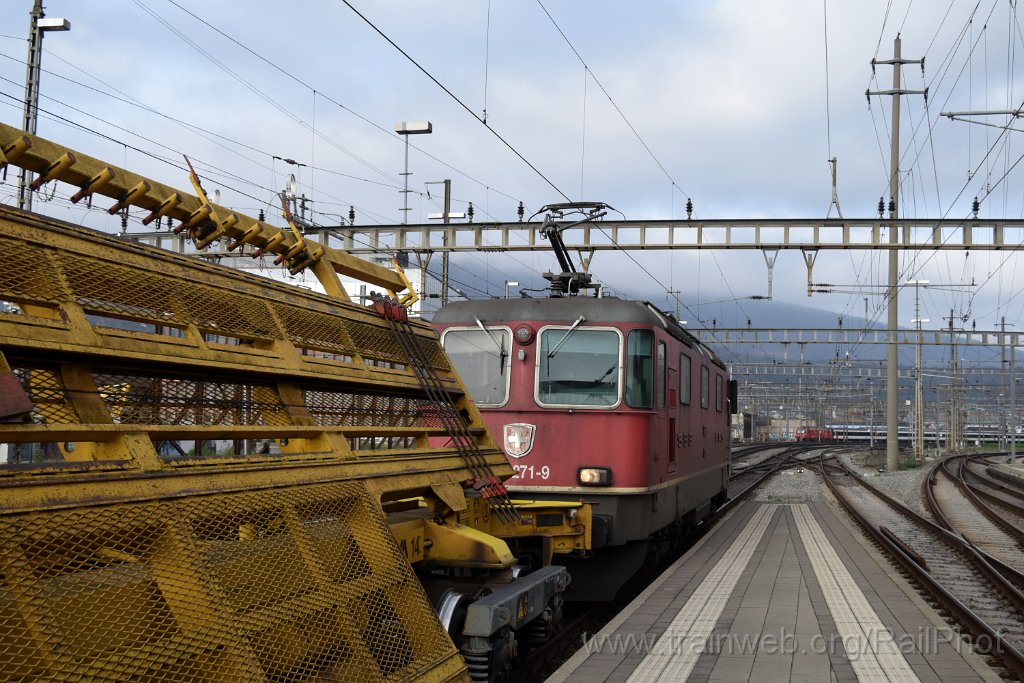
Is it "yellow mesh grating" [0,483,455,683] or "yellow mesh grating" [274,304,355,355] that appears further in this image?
"yellow mesh grating" [274,304,355,355]

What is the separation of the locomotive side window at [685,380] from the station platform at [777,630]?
1.98 m

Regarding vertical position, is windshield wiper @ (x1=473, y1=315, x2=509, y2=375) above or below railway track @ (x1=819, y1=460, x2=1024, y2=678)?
above

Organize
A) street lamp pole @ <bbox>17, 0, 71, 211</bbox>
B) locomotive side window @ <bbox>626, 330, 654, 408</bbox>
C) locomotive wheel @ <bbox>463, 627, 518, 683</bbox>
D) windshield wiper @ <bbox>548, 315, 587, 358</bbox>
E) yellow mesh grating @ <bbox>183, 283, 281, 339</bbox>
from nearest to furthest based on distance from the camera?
yellow mesh grating @ <bbox>183, 283, 281, 339</bbox>, locomotive wheel @ <bbox>463, 627, 518, 683</bbox>, locomotive side window @ <bbox>626, 330, 654, 408</bbox>, windshield wiper @ <bbox>548, 315, 587, 358</bbox>, street lamp pole @ <bbox>17, 0, 71, 211</bbox>

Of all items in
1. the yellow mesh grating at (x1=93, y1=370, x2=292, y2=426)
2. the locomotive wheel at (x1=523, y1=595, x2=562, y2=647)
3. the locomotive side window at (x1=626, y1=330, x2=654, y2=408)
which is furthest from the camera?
the locomotive side window at (x1=626, y1=330, x2=654, y2=408)

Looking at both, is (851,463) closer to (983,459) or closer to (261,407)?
(983,459)

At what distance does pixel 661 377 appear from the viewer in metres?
9.58

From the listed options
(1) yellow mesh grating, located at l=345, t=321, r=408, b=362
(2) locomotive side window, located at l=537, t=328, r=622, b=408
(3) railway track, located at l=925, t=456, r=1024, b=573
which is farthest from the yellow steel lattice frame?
(3) railway track, located at l=925, t=456, r=1024, b=573

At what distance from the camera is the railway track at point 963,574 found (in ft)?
25.0

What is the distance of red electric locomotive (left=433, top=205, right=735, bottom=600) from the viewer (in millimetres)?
8914

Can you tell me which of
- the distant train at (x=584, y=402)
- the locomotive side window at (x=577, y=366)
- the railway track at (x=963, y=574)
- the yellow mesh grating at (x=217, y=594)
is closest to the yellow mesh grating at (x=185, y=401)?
the yellow mesh grating at (x=217, y=594)

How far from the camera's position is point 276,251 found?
5.16m

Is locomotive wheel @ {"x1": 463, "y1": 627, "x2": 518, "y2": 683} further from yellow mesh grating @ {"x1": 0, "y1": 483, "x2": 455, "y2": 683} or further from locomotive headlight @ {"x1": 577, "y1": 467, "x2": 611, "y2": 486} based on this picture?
locomotive headlight @ {"x1": 577, "y1": 467, "x2": 611, "y2": 486}

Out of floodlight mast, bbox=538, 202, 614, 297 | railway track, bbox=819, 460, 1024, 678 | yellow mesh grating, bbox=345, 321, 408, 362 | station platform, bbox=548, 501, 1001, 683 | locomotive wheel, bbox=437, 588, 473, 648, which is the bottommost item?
railway track, bbox=819, 460, 1024, 678

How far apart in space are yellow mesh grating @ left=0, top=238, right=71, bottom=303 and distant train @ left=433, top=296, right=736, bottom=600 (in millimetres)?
6045
